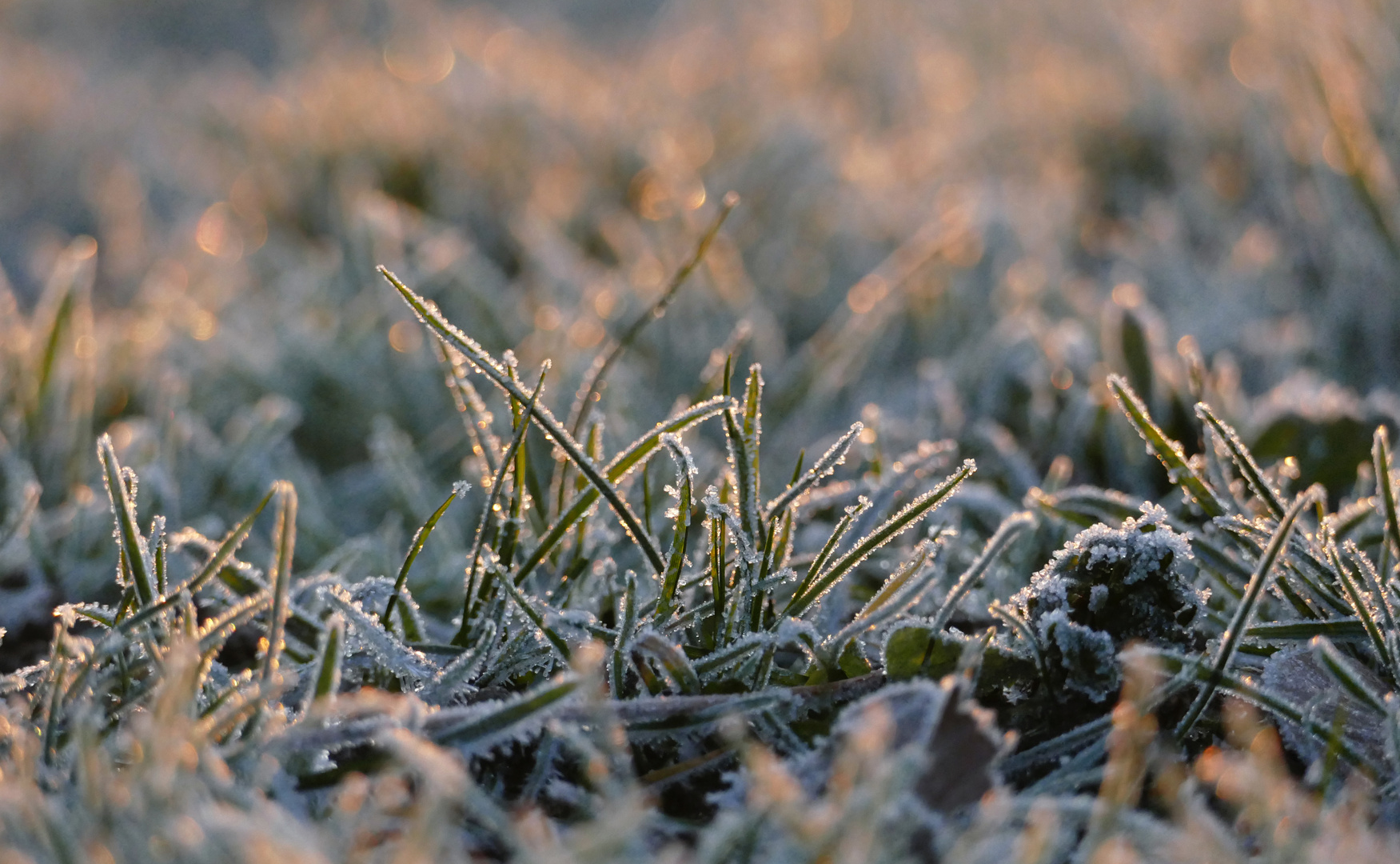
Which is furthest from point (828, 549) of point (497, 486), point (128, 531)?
point (128, 531)

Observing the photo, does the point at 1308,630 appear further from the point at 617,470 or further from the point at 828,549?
the point at 617,470

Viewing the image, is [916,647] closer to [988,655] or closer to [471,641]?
[988,655]

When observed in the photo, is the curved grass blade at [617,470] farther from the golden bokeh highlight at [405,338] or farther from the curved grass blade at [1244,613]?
the golden bokeh highlight at [405,338]

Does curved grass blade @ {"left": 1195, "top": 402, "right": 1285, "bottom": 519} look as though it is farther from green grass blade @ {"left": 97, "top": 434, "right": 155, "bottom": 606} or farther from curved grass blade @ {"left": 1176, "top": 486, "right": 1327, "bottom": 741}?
green grass blade @ {"left": 97, "top": 434, "right": 155, "bottom": 606}

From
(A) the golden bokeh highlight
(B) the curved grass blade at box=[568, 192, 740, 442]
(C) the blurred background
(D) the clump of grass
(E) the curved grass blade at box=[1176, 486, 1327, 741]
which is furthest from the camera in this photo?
(A) the golden bokeh highlight

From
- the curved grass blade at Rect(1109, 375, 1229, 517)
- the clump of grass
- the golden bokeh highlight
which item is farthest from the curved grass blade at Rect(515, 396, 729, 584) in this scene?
the golden bokeh highlight

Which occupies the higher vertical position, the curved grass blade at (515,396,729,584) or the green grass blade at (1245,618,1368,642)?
the curved grass blade at (515,396,729,584)
